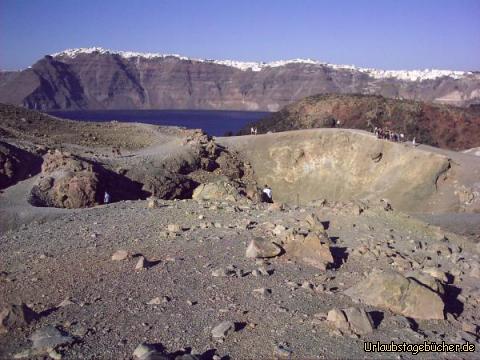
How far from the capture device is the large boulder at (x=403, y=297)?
22.0ft

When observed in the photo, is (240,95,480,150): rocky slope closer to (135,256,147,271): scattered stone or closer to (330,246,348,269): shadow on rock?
(330,246,348,269): shadow on rock

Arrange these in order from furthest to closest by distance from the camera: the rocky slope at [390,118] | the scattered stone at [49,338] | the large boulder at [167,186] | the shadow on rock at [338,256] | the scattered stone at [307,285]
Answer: the rocky slope at [390,118] → the large boulder at [167,186] → the shadow on rock at [338,256] → the scattered stone at [307,285] → the scattered stone at [49,338]

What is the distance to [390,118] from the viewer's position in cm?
5609

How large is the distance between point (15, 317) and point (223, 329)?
7.82ft

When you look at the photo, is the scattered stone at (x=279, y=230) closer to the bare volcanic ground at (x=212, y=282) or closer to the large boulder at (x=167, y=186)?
the bare volcanic ground at (x=212, y=282)

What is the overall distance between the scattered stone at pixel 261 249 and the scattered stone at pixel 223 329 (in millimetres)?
2629

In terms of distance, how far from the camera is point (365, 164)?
3397 cm

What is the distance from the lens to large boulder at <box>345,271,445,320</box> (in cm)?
671

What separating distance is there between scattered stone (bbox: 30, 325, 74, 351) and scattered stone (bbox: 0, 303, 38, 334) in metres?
0.29

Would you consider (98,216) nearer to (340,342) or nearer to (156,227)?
(156,227)

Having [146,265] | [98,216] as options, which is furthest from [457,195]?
[146,265]

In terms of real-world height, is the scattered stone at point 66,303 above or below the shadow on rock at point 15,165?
above

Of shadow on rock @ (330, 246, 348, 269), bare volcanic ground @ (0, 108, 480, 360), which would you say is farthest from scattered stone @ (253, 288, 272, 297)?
shadow on rock @ (330, 246, 348, 269)

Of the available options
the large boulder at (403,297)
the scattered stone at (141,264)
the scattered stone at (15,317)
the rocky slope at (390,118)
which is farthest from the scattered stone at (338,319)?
the rocky slope at (390,118)
